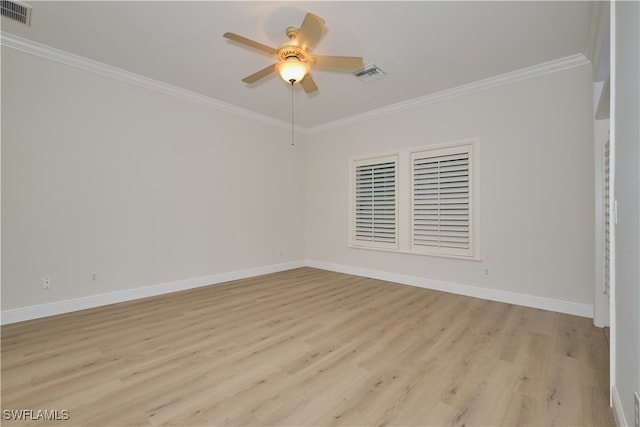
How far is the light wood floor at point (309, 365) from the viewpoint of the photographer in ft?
5.61

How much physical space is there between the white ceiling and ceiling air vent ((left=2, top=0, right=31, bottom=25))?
Answer: 0.06 metres

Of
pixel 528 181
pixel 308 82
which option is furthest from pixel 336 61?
pixel 528 181

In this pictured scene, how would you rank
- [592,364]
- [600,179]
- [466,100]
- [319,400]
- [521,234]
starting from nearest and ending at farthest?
[319,400], [592,364], [600,179], [521,234], [466,100]

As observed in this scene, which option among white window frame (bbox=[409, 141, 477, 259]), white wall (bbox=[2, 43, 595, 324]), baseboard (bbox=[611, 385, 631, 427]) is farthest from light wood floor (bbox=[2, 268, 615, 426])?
white window frame (bbox=[409, 141, 477, 259])

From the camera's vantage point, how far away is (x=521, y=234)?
12.0ft

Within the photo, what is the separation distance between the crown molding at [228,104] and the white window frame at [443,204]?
0.76m

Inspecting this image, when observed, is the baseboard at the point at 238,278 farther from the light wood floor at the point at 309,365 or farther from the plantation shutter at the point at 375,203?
the plantation shutter at the point at 375,203

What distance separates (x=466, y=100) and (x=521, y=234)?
197 cm

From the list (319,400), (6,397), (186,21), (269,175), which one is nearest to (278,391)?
(319,400)

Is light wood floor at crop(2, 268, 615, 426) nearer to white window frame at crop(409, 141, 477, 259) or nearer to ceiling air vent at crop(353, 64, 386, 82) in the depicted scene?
white window frame at crop(409, 141, 477, 259)

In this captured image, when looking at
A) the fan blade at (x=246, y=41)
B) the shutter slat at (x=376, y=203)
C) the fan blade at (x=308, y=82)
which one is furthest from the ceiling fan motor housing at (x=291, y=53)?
the shutter slat at (x=376, y=203)

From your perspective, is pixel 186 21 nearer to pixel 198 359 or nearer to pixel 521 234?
pixel 198 359

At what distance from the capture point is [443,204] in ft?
14.2

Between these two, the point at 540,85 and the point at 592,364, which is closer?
the point at 592,364
